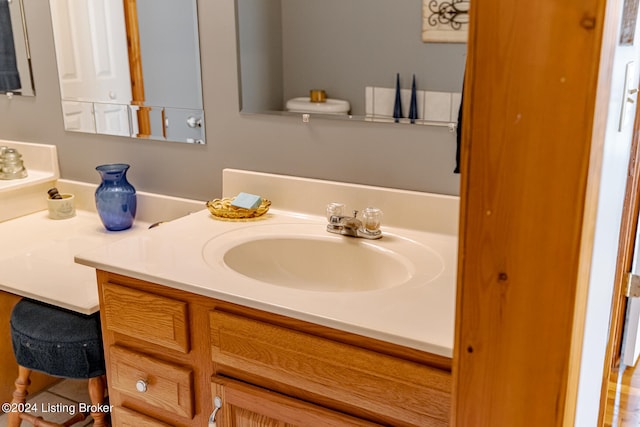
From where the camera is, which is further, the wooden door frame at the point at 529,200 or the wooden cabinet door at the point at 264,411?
the wooden cabinet door at the point at 264,411

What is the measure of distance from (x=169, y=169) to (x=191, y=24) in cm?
46

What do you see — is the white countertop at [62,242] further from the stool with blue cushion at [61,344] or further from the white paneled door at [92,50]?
the white paneled door at [92,50]

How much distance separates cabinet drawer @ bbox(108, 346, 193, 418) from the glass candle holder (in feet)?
1.80

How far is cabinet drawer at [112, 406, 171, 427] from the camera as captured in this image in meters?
1.55

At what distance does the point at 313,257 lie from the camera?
1663 mm

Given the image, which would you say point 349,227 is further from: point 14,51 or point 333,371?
point 14,51

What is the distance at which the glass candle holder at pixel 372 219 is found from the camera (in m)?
1.63

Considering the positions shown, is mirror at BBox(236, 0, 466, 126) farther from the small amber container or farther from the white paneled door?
the white paneled door

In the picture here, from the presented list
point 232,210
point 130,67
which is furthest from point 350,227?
point 130,67

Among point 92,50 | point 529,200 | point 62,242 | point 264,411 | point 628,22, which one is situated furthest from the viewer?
point 92,50

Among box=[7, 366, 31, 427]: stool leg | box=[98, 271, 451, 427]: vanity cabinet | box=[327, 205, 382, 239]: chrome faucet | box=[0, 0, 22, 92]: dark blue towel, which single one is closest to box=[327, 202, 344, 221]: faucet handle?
box=[327, 205, 382, 239]: chrome faucet

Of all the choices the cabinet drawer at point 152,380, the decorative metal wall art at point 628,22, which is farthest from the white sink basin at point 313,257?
the decorative metal wall art at point 628,22

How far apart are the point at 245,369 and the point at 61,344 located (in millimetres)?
606

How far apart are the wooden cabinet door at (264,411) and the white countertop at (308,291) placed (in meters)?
0.19
